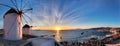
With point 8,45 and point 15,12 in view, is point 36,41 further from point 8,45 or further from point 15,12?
point 15,12

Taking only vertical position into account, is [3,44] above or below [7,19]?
below

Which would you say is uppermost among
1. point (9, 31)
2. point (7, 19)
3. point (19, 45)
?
point (7, 19)

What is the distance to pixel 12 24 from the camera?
26812mm

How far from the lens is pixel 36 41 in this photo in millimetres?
23359

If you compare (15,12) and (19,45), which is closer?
(19,45)

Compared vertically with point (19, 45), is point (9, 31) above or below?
above

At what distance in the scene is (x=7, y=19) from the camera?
27.0 metres

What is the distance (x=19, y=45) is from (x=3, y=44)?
7.21 ft

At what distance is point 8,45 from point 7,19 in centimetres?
529

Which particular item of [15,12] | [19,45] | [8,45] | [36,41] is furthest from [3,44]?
[15,12]

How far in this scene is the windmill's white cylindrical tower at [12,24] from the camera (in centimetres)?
2681

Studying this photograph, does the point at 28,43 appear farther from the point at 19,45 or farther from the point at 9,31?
the point at 9,31

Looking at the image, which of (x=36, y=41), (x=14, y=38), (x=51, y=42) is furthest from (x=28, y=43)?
(x=14, y=38)

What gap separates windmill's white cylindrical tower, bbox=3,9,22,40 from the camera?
2681 centimetres
